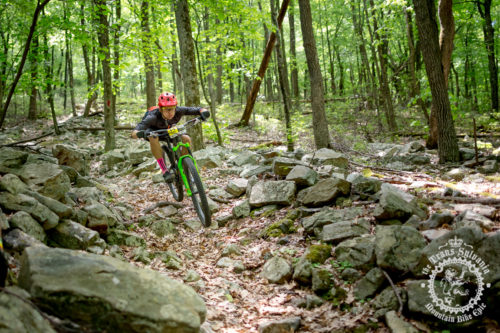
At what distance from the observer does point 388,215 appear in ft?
14.7

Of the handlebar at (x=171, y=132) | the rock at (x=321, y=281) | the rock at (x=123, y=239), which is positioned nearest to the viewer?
the rock at (x=321, y=281)

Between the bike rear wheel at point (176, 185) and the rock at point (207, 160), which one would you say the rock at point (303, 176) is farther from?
the rock at point (207, 160)

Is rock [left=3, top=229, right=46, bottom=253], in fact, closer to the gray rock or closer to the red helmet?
the gray rock

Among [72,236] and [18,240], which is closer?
[18,240]

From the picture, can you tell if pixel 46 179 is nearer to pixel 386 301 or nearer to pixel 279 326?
pixel 279 326

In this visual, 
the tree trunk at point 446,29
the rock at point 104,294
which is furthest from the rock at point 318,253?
the tree trunk at point 446,29

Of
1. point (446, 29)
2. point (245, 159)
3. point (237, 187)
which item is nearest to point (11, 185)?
point (237, 187)

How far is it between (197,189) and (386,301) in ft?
11.7

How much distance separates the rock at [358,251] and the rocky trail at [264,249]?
2 cm

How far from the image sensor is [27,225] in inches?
145

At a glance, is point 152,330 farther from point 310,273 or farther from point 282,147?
point 282,147

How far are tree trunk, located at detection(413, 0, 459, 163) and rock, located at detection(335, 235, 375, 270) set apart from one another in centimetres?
453

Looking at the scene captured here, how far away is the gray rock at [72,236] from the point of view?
4.06m

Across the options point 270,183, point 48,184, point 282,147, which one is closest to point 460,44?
point 282,147
